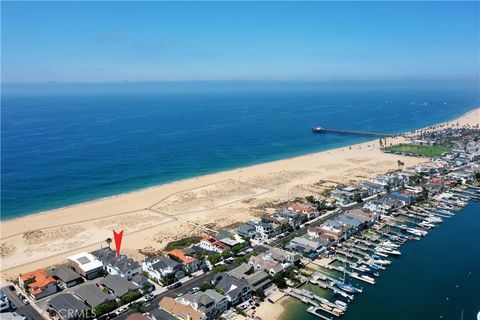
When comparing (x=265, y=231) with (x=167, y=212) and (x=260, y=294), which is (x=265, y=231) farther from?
(x=167, y=212)

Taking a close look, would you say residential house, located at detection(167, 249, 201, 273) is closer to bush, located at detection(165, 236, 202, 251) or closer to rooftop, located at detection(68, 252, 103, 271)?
bush, located at detection(165, 236, 202, 251)

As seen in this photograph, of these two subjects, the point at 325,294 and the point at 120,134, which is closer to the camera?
the point at 325,294

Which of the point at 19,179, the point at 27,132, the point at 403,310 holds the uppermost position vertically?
the point at 27,132

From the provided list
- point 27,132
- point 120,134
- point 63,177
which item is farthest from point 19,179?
point 27,132

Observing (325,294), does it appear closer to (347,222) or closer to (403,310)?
(403,310)

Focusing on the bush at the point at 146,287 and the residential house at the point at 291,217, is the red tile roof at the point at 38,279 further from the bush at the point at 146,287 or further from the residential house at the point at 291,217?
the residential house at the point at 291,217

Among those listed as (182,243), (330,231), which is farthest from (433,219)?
(182,243)
